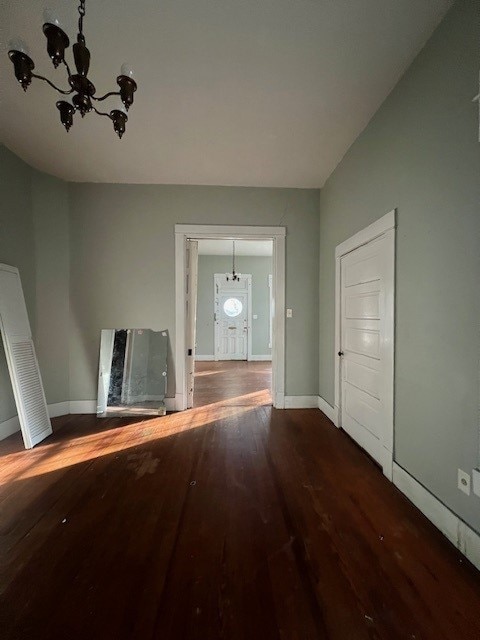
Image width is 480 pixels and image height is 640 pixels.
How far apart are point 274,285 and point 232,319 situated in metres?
4.00

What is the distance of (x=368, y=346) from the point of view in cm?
225

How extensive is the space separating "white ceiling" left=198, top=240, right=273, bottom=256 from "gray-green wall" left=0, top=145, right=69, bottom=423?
127 inches

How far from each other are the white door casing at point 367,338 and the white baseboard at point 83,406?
2.86 metres

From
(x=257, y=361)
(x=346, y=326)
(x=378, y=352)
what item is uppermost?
(x=346, y=326)

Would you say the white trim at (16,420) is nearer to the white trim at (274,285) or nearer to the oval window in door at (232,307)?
the white trim at (274,285)

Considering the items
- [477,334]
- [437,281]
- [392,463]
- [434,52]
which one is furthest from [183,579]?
[434,52]

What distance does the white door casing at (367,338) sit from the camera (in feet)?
6.32

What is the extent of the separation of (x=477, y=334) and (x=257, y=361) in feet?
19.7

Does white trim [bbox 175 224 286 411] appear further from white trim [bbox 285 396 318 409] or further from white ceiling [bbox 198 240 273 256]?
white ceiling [bbox 198 240 273 256]

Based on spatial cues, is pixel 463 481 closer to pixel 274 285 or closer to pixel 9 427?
pixel 274 285

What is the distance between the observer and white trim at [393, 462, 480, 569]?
1244 millimetres

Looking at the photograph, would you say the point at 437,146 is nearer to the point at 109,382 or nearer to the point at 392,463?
the point at 392,463

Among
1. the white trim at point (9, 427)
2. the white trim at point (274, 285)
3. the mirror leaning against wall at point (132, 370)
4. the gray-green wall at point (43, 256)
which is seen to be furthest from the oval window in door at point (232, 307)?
the white trim at point (9, 427)

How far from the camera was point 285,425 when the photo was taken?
2814 mm
